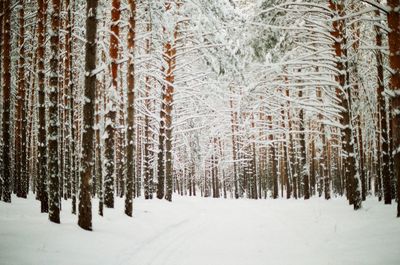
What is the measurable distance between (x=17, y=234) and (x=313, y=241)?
6.64 metres

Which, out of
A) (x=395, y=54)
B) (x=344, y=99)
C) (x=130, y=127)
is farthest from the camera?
(x=344, y=99)

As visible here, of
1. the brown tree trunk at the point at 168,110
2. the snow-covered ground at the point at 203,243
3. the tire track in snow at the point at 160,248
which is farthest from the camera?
the brown tree trunk at the point at 168,110

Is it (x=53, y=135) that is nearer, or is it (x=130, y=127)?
(x=53, y=135)

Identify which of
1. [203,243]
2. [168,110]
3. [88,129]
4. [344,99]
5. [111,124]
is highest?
[168,110]

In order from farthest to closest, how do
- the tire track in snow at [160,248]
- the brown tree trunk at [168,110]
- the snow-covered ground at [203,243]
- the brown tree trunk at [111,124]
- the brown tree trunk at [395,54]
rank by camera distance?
the brown tree trunk at [168,110] < the brown tree trunk at [111,124] < the brown tree trunk at [395,54] < the tire track in snow at [160,248] < the snow-covered ground at [203,243]

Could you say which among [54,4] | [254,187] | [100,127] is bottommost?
[254,187]

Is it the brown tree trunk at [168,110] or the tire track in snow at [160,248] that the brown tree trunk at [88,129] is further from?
the brown tree trunk at [168,110]

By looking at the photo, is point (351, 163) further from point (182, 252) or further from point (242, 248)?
point (182, 252)

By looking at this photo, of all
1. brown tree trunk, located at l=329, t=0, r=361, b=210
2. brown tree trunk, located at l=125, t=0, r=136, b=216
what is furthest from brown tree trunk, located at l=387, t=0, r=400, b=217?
brown tree trunk, located at l=125, t=0, r=136, b=216

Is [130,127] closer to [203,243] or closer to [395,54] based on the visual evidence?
[203,243]

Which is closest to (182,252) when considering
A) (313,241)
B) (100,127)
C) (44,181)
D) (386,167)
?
(313,241)

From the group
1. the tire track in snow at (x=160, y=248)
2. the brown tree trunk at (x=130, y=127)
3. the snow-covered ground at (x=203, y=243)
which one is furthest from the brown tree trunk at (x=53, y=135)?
the brown tree trunk at (x=130, y=127)

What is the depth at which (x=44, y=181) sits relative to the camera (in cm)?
1100

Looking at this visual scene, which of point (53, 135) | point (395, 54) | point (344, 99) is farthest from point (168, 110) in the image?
point (395, 54)
